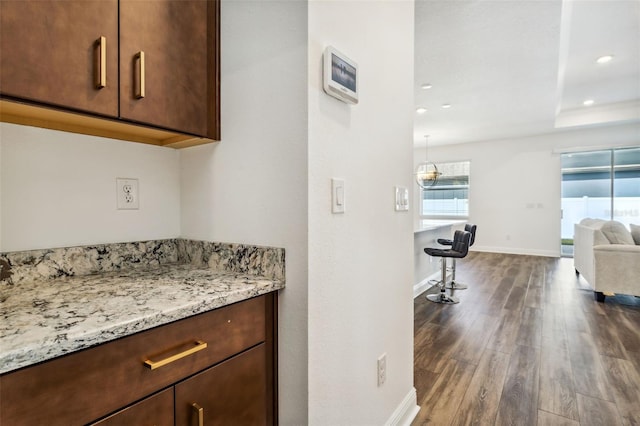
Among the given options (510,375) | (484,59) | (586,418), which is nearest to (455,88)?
(484,59)

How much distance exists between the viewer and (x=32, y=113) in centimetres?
93

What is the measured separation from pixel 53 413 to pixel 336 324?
2.47 ft

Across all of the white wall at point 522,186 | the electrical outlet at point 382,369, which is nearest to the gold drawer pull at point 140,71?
the electrical outlet at point 382,369

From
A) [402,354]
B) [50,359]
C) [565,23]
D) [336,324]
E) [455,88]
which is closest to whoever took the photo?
[50,359]

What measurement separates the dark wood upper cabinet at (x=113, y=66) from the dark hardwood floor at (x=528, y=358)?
191cm

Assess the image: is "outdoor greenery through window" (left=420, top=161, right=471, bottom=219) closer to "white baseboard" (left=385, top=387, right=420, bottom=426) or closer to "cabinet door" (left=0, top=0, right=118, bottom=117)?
"white baseboard" (left=385, top=387, right=420, bottom=426)

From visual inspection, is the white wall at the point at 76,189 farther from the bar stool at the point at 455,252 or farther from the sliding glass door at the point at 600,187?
the sliding glass door at the point at 600,187

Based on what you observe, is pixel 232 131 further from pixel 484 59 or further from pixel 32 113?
pixel 484 59

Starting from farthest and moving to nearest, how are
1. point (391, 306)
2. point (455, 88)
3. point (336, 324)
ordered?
point (455, 88)
point (391, 306)
point (336, 324)

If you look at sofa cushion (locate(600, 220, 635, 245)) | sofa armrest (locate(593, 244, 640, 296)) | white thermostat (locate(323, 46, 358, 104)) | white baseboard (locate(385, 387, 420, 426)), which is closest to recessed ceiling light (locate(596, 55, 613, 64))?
sofa cushion (locate(600, 220, 635, 245))

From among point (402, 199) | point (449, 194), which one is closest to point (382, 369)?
point (402, 199)

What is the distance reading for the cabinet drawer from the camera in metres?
0.57

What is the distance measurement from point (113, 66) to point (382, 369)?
4.89ft

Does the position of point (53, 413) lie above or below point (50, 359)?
below
